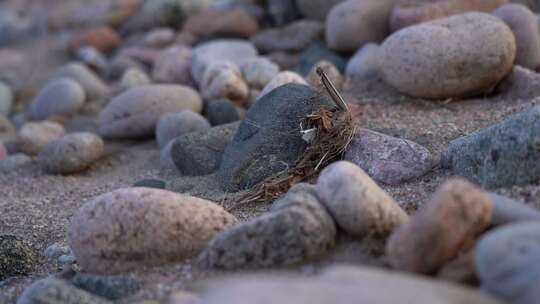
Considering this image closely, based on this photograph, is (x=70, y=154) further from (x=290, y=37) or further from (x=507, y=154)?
(x=507, y=154)

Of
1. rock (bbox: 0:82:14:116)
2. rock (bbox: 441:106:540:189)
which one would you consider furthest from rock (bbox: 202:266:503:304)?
rock (bbox: 0:82:14:116)

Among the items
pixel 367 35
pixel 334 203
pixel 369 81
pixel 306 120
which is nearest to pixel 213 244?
pixel 334 203

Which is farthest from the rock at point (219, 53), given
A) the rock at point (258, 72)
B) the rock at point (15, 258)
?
the rock at point (15, 258)

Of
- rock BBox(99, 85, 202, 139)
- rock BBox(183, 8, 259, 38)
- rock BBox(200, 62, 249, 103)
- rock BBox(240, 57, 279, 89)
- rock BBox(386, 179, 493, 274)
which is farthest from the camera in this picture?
rock BBox(183, 8, 259, 38)

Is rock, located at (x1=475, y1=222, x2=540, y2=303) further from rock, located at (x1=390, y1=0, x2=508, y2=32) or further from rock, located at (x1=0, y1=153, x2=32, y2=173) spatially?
rock, located at (x1=0, y1=153, x2=32, y2=173)

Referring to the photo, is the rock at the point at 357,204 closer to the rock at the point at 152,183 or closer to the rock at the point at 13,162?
the rock at the point at 152,183
